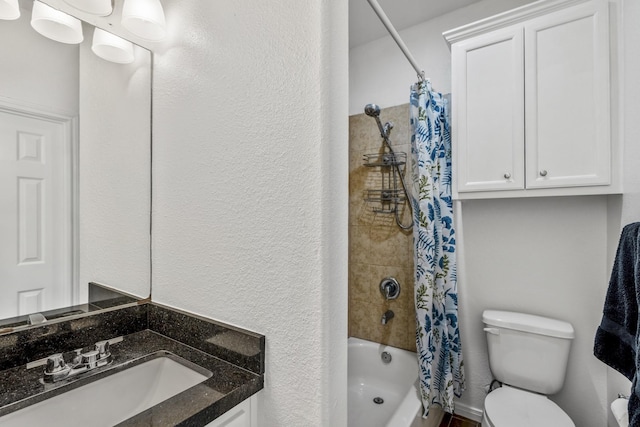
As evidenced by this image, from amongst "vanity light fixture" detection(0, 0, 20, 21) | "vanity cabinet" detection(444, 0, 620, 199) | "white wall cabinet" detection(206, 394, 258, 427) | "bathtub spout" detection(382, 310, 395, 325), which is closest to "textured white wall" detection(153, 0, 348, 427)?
"white wall cabinet" detection(206, 394, 258, 427)

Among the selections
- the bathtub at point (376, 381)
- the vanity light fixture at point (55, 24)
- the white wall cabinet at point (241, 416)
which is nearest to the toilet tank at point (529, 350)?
the bathtub at point (376, 381)

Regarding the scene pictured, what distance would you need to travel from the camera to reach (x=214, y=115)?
1.00 m

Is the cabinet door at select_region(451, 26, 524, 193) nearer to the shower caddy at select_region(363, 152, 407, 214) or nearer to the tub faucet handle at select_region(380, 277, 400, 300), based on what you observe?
the shower caddy at select_region(363, 152, 407, 214)

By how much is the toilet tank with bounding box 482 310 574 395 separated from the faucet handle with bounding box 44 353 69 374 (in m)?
1.91

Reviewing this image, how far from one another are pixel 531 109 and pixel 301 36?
4.46 feet

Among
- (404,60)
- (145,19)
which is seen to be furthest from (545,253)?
(145,19)

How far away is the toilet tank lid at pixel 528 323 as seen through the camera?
5.03 feet

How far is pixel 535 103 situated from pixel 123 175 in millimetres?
1980

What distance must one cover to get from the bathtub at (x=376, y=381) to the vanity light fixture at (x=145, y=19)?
6.96ft

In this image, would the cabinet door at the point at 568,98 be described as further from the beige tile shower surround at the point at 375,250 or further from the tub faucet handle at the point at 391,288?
the tub faucet handle at the point at 391,288

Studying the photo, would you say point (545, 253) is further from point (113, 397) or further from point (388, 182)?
point (113, 397)

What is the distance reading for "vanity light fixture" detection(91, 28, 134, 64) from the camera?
1106 millimetres

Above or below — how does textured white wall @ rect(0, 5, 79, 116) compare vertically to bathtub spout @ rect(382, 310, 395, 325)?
above

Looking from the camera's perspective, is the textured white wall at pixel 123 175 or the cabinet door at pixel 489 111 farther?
the cabinet door at pixel 489 111
